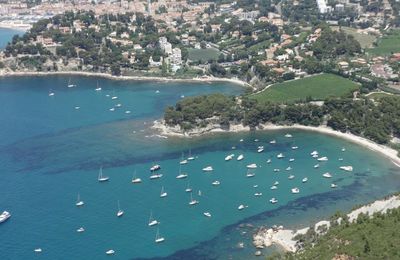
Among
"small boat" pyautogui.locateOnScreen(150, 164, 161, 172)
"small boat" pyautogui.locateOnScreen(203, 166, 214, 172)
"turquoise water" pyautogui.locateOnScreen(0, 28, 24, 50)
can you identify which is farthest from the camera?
"turquoise water" pyautogui.locateOnScreen(0, 28, 24, 50)

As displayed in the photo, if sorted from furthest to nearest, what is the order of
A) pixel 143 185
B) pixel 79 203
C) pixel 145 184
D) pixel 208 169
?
pixel 208 169
pixel 145 184
pixel 143 185
pixel 79 203

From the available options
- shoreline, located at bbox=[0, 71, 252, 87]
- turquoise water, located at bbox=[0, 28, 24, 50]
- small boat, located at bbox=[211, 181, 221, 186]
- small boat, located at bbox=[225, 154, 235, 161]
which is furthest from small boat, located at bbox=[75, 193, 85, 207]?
turquoise water, located at bbox=[0, 28, 24, 50]

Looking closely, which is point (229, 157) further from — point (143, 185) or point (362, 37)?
point (362, 37)

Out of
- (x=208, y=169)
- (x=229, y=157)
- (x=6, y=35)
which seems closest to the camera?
(x=208, y=169)

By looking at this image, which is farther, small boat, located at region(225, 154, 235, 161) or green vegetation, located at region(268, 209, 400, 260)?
small boat, located at region(225, 154, 235, 161)

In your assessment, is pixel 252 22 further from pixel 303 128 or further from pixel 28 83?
pixel 303 128

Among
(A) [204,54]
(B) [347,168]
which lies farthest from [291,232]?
(A) [204,54]

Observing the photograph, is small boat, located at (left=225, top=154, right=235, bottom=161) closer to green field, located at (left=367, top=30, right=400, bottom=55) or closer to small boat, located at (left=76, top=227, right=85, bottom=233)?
small boat, located at (left=76, top=227, right=85, bottom=233)
